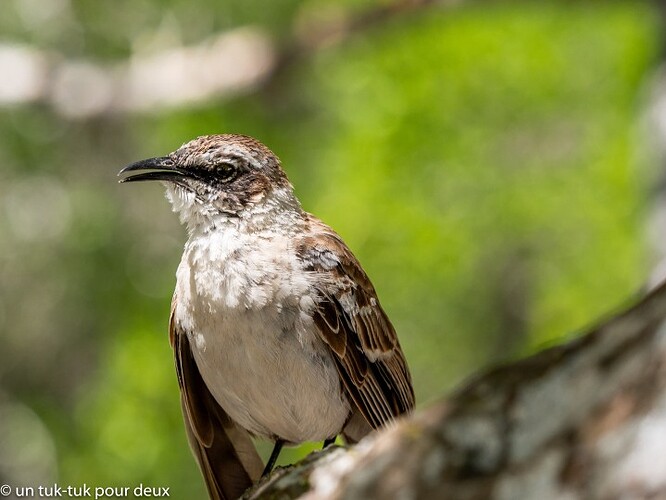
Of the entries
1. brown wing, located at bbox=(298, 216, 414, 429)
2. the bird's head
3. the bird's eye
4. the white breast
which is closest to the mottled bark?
the white breast

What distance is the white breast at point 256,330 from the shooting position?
209 inches

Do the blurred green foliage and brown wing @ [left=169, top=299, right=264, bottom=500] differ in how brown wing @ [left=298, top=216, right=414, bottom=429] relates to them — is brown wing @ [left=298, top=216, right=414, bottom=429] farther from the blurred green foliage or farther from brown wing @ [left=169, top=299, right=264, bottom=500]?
the blurred green foliage

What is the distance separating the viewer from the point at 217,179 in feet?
19.2

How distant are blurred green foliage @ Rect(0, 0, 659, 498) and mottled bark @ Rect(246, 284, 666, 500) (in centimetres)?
1045

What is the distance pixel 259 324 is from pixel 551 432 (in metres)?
2.50

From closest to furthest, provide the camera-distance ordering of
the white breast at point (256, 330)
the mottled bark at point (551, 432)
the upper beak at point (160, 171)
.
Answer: the mottled bark at point (551, 432) → the white breast at point (256, 330) → the upper beak at point (160, 171)

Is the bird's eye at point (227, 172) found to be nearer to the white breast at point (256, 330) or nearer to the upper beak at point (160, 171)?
the upper beak at point (160, 171)

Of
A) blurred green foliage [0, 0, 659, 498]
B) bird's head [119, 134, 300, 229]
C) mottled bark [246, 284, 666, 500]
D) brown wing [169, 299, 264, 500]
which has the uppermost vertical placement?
blurred green foliage [0, 0, 659, 498]

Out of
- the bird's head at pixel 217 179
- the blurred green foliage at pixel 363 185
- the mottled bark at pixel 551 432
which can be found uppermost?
the blurred green foliage at pixel 363 185

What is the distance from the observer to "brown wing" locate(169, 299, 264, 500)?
5.76 metres

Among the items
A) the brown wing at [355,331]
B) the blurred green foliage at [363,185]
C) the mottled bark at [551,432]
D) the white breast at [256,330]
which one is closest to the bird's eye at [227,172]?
the white breast at [256,330]

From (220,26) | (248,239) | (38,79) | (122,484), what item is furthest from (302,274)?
(220,26)

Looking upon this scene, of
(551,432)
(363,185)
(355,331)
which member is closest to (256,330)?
(355,331)

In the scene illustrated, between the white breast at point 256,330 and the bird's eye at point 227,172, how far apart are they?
1.10 feet
